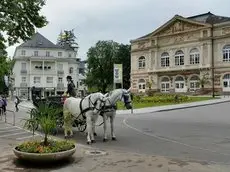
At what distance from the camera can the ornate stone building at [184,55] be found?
216ft

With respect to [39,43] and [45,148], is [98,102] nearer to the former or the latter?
[45,148]

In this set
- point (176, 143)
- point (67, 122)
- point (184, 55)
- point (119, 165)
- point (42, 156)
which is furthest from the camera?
point (184, 55)

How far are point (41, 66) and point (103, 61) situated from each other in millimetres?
15896

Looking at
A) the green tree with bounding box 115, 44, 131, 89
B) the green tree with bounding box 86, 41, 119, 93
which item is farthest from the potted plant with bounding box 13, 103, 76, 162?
the green tree with bounding box 115, 44, 131, 89

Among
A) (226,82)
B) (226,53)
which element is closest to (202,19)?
(226,53)

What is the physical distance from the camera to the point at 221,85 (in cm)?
6494

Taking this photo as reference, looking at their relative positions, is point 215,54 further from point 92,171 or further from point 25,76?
point 92,171

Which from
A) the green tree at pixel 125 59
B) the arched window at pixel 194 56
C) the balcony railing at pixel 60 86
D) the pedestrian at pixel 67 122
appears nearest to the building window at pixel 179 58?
the arched window at pixel 194 56

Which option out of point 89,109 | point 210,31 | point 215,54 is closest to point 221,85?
point 215,54

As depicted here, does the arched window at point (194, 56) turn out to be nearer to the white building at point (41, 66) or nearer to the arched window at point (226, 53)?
the arched window at point (226, 53)

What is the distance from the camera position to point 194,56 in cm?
7025

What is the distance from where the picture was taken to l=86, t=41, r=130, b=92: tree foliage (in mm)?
94875

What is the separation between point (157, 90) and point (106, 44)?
26.1 metres

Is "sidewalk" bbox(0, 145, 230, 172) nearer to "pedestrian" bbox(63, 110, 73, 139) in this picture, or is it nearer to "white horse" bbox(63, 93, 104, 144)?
"white horse" bbox(63, 93, 104, 144)
